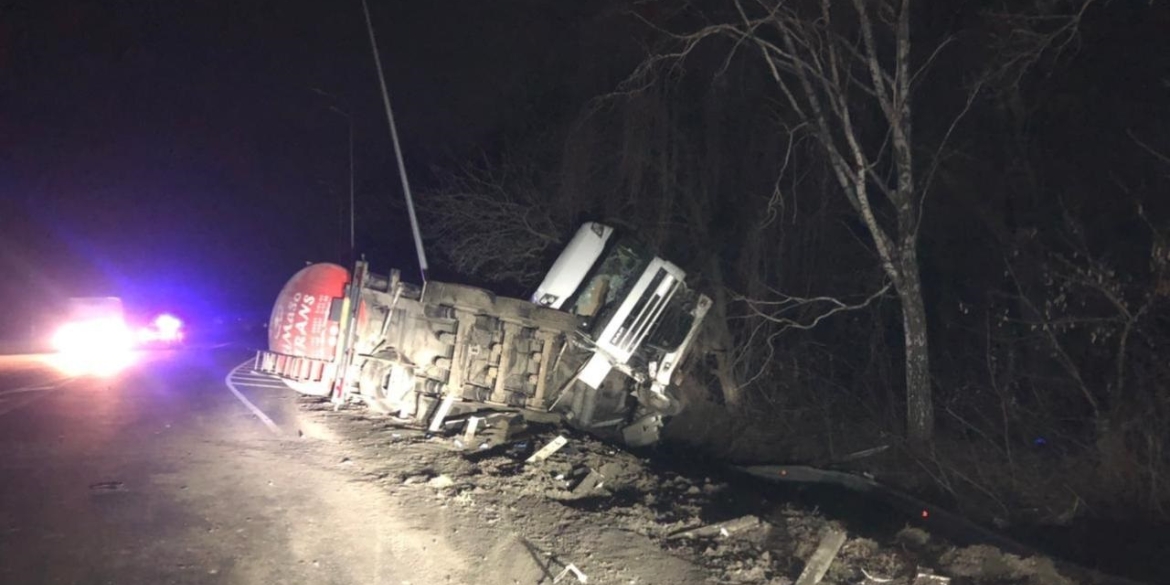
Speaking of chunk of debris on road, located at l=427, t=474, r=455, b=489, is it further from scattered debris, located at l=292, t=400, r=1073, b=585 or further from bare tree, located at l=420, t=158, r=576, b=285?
bare tree, located at l=420, t=158, r=576, b=285

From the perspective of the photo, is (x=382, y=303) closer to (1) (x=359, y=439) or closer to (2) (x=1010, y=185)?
(1) (x=359, y=439)

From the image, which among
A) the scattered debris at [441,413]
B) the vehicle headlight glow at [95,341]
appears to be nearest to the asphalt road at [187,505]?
the scattered debris at [441,413]

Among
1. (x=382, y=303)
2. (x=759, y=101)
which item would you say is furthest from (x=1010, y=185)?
(x=382, y=303)

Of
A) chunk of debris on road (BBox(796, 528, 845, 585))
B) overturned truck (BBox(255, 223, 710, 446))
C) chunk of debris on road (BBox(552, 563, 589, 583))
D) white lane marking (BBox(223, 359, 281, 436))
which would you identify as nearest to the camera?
chunk of debris on road (BBox(552, 563, 589, 583))

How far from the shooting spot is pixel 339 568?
4914 millimetres

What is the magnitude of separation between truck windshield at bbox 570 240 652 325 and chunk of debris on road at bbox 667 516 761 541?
4.43 m

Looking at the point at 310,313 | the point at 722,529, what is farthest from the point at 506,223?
the point at 722,529

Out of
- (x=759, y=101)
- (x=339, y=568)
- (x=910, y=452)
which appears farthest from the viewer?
(x=759, y=101)

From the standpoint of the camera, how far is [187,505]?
19.1 feet

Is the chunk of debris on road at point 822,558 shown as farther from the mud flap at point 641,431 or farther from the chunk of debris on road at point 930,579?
the mud flap at point 641,431

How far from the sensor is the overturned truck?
9.59 metres

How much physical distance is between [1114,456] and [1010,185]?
176 inches

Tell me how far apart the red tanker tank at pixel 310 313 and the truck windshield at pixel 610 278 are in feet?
11.8

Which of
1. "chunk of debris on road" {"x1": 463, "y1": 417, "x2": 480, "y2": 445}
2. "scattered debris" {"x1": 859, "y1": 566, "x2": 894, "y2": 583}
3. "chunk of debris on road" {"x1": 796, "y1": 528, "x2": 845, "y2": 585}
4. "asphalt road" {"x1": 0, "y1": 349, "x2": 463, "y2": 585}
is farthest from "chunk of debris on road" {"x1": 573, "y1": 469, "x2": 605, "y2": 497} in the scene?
"scattered debris" {"x1": 859, "y1": 566, "x2": 894, "y2": 583}
